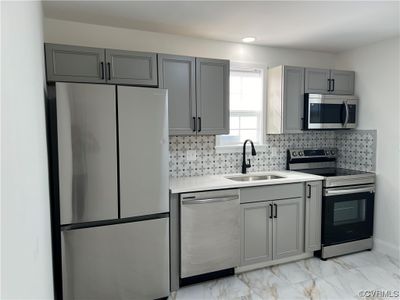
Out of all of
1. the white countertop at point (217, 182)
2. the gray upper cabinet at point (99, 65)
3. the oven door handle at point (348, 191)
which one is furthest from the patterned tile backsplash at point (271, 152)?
the gray upper cabinet at point (99, 65)

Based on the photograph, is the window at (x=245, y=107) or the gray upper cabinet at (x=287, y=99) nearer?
the gray upper cabinet at (x=287, y=99)

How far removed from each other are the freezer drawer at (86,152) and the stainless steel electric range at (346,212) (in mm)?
2279

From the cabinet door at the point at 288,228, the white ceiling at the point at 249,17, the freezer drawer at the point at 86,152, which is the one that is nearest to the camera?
the freezer drawer at the point at 86,152

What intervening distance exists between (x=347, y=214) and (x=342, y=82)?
5.27ft

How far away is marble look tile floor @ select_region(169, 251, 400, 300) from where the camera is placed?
8.36ft

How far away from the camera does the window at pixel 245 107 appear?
3.45 metres

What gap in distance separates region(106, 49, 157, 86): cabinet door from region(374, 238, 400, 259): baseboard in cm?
315

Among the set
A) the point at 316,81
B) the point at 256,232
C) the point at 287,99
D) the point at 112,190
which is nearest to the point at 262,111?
the point at 287,99

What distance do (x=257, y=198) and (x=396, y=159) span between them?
1686 mm

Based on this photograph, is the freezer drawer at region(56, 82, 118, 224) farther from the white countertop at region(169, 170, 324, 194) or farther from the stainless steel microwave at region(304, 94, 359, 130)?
the stainless steel microwave at region(304, 94, 359, 130)

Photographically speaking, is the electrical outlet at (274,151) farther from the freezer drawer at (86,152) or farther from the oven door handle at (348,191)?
the freezer drawer at (86,152)

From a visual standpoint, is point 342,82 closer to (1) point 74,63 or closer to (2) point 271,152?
(2) point 271,152

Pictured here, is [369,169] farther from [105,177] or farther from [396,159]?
[105,177]

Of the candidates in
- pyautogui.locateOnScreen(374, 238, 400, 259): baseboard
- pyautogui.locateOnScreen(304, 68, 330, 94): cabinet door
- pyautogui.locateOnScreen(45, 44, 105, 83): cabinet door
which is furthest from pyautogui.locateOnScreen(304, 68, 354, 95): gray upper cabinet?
pyautogui.locateOnScreen(45, 44, 105, 83): cabinet door
